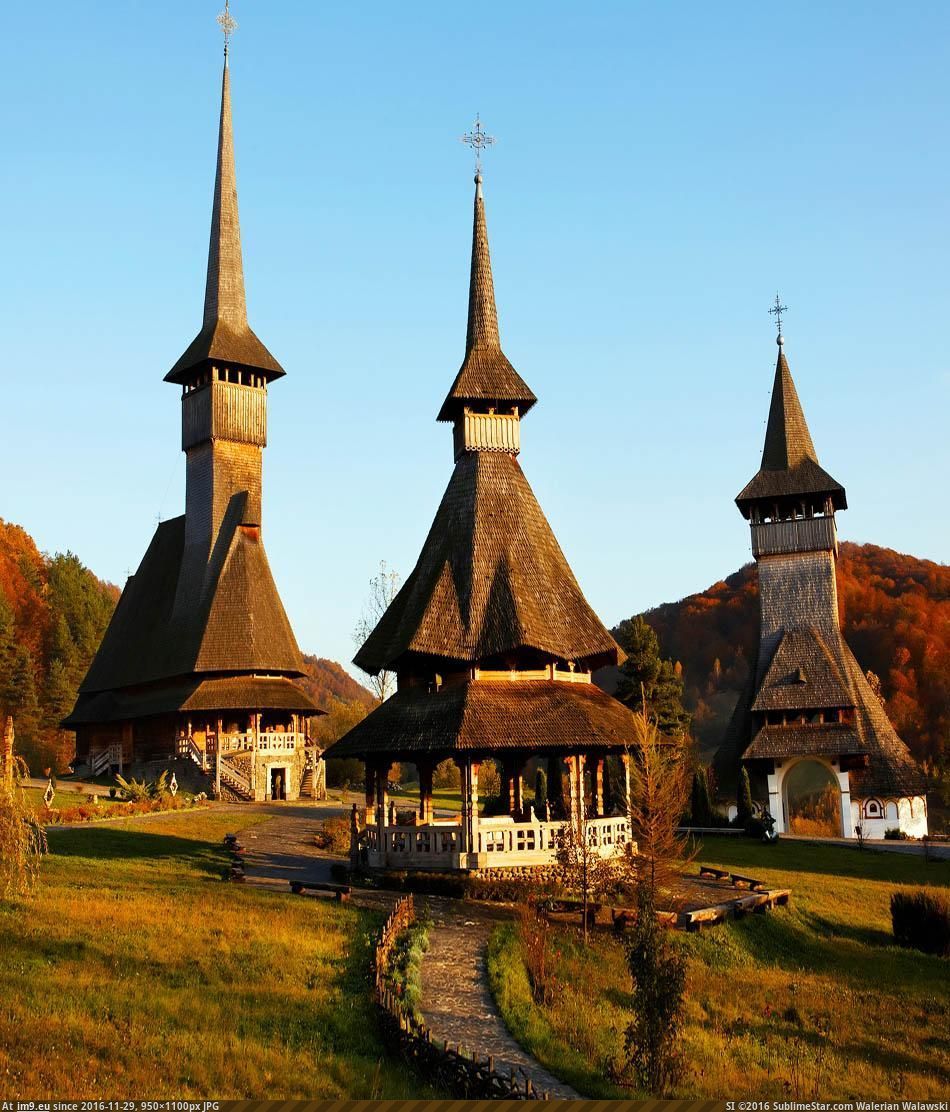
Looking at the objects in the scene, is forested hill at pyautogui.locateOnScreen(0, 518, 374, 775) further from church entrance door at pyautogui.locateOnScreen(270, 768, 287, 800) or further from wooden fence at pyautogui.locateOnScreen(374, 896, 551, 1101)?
wooden fence at pyautogui.locateOnScreen(374, 896, 551, 1101)

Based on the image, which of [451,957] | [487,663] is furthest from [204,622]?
[451,957]

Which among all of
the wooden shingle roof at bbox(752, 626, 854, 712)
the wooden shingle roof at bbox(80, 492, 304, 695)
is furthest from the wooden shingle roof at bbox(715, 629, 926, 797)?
the wooden shingle roof at bbox(80, 492, 304, 695)

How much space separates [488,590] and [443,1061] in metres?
16.9

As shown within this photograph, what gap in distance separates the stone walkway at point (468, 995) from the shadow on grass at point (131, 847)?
7624 mm

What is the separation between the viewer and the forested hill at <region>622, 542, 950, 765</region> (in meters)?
93.8

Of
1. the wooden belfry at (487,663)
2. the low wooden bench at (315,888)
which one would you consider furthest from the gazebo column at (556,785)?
the low wooden bench at (315,888)

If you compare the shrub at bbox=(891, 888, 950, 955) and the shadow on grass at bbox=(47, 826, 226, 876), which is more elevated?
the shadow on grass at bbox=(47, 826, 226, 876)

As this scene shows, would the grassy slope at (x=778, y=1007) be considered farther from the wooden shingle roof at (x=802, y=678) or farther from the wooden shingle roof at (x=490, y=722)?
Result: the wooden shingle roof at (x=802, y=678)

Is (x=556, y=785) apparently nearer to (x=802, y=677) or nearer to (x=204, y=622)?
(x=802, y=677)

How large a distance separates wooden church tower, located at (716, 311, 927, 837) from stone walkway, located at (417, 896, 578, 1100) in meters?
28.5

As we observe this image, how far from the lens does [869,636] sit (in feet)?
332

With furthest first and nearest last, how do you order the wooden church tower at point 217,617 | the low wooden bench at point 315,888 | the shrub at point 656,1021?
the wooden church tower at point 217,617 → the low wooden bench at point 315,888 → the shrub at point 656,1021

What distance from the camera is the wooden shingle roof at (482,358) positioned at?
3325 centimetres

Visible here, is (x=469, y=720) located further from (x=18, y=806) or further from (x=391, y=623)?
(x=18, y=806)
